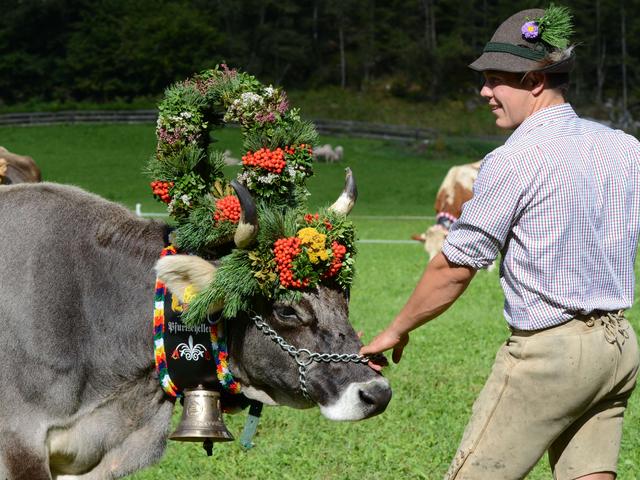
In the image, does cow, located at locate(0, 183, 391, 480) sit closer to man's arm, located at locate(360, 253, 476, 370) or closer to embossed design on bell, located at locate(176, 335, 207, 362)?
embossed design on bell, located at locate(176, 335, 207, 362)

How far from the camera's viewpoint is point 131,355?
533 cm

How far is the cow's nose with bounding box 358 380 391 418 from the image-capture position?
15.8 ft

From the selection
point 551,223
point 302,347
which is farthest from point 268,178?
point 551,223

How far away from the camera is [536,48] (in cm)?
446

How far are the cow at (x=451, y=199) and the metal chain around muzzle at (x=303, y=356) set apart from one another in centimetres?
1332

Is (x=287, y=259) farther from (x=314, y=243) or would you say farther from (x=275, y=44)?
(x=275, y=44)

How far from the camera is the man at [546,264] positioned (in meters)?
4.30

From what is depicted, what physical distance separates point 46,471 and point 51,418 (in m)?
0.25

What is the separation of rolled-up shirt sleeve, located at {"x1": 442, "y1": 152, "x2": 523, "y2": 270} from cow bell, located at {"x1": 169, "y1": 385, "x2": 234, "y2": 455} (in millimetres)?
1622

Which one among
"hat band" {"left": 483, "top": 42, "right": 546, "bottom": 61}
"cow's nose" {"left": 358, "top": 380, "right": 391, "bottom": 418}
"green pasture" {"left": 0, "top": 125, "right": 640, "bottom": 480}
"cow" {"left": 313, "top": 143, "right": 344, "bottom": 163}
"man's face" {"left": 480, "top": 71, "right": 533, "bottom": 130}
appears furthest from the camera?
"cow" {"left": 313, "top": 143, "right": 344, "bottom": 163}

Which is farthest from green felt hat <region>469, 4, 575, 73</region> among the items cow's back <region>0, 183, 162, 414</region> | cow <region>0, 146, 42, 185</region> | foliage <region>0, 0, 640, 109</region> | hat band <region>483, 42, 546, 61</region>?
foliage <region>0, 0, 640, 109</region>

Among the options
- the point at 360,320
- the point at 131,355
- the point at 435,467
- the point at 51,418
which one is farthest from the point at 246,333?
the point at 360,320

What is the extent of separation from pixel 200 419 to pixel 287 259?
98cm

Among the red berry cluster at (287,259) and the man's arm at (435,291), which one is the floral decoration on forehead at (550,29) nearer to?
the man's arm at (435,291)
